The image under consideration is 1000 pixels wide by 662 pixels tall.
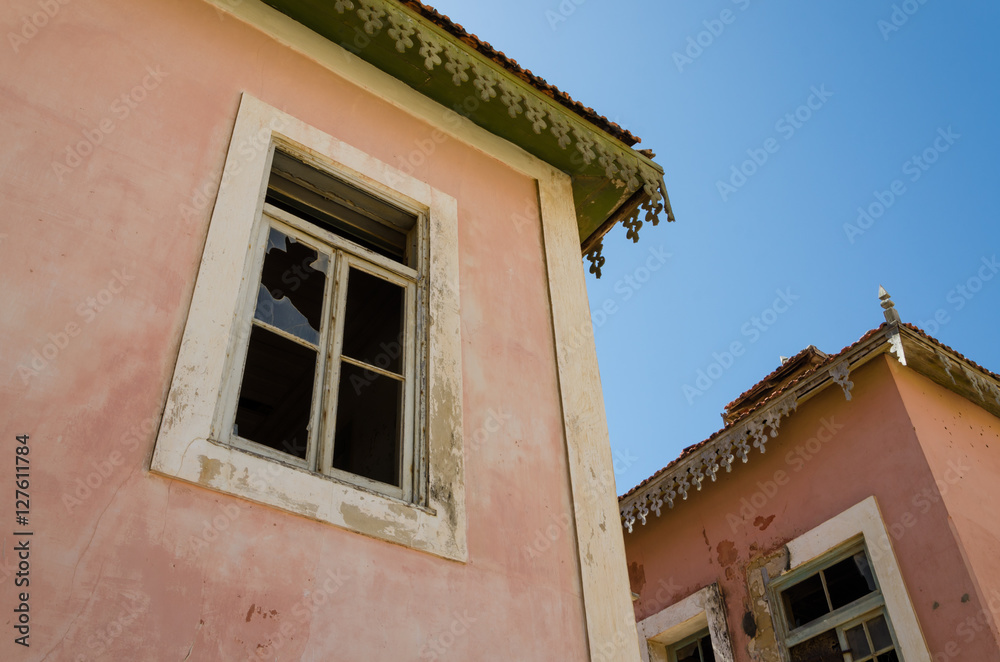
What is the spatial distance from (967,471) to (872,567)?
1.10 m

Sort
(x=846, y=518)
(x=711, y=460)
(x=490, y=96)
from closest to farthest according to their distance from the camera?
1. (x=490, y=96)
2. (x=846, y=518)
3. (x=711, y=460)

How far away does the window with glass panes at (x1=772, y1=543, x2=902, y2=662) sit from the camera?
21.8 ft

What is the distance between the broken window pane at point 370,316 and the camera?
210 inches

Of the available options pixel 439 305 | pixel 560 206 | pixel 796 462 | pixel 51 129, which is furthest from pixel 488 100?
pixel 796 462

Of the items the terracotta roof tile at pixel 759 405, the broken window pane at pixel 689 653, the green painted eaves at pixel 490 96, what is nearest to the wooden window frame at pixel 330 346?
the green painted eaves at pixel 490 96

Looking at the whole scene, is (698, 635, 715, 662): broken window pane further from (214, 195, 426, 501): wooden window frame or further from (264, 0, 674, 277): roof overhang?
(214, 195, 426, 501): wooden window frame

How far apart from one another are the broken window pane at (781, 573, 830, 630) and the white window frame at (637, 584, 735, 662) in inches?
26.4

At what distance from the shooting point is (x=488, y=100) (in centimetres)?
534

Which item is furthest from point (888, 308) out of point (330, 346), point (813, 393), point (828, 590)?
point (330, 346)

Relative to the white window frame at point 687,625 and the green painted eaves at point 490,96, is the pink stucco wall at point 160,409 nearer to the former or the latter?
the green painted eaves at point 490,96

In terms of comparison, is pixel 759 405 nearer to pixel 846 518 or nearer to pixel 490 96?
pixel 846 518

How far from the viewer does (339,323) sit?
4.14 metres

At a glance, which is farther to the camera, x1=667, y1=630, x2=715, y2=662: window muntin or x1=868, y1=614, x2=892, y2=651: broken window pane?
x1=667, y1=630, x2=715, y2=662: window muntin

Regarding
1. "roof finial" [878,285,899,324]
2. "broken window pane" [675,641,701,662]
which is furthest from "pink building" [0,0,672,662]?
"broken window pane" [675,641,701,662]
